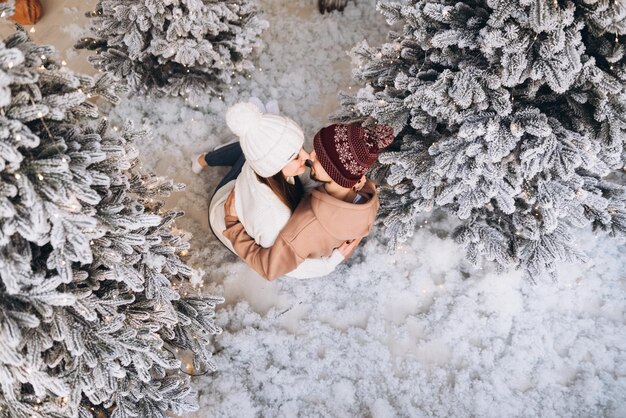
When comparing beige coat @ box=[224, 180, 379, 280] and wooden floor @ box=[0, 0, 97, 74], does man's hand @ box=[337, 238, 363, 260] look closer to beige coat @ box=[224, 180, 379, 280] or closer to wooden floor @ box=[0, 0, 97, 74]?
beige coat @ box=[224, 180, 379, 280]

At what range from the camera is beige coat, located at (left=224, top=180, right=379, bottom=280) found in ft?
5.85

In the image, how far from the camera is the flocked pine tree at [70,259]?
1.33 meters

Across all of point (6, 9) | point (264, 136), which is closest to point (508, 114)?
point (264, 136)

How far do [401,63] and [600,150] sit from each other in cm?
84

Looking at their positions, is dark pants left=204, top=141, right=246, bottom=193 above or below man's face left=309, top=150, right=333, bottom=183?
below

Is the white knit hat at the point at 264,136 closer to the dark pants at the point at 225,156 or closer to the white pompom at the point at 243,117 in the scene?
the white pompom at the point at 243,117

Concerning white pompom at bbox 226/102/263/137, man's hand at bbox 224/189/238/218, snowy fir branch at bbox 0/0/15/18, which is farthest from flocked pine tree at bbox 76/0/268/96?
white pompom at bbox 226/102/263/137

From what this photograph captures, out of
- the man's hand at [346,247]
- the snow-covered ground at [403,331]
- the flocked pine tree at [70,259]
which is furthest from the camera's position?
the snow-covered ground at [403,331]

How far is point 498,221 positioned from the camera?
2.24m

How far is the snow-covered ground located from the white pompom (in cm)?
121

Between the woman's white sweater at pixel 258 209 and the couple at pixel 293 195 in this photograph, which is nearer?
the couple at pixel 293 195

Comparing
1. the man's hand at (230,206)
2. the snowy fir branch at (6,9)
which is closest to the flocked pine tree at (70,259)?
the snowy fir branch at (6,9)

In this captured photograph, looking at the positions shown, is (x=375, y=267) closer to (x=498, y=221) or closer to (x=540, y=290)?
(x=498, y=221)

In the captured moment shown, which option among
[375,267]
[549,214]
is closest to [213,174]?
[375,267]
